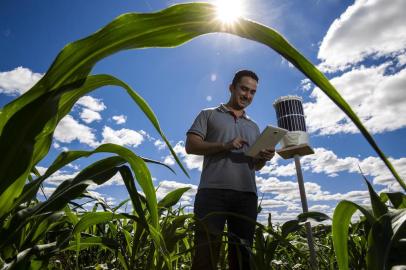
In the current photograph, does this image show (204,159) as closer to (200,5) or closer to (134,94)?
(134,94)

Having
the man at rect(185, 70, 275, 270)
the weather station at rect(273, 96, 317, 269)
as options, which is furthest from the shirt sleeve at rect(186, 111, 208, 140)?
the weather station at rect(273, 96, 317, 269)

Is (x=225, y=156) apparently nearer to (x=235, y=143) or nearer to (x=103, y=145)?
(x=235, y=143)

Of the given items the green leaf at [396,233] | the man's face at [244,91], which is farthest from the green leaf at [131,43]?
the man's face at [244,91]

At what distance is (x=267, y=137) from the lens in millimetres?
→ 1517

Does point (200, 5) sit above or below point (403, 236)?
above

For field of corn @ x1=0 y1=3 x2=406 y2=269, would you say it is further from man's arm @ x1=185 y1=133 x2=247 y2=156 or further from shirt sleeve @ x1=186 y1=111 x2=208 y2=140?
shirt sleeve @ x1=186 y1=111 x2=208 y2=140

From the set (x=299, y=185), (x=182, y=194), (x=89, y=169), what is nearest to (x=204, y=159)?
(x=182, y=194)

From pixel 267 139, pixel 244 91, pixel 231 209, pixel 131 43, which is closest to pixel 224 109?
pixel 244 91

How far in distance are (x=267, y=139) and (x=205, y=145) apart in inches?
11.7

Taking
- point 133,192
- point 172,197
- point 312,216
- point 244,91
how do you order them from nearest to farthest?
point 133,192
point 312,216
point 172,197
point 244,91

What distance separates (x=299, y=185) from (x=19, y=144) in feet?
7.36

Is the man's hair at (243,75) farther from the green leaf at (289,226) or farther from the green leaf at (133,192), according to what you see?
the green leaf at (133,192)

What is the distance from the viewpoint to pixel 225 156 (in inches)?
66.9

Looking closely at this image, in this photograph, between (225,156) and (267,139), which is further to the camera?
(225,156)
